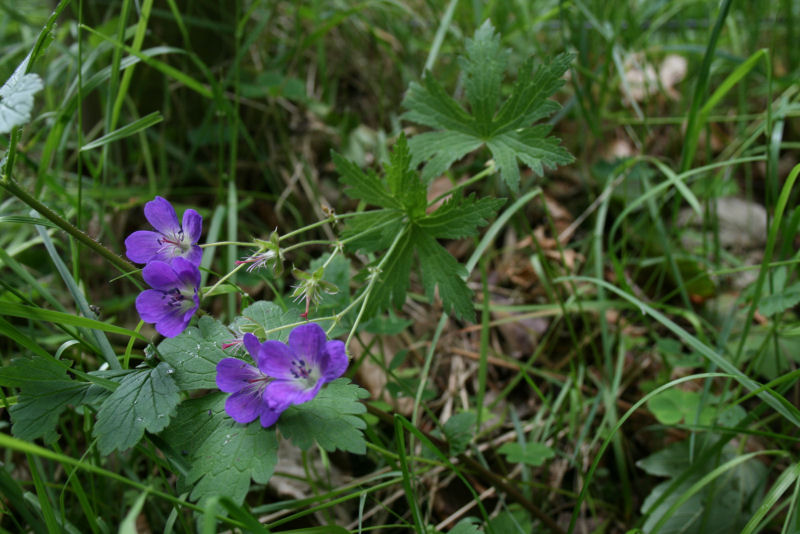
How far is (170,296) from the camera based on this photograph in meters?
1.16

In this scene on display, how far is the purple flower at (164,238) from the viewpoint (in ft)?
4.09

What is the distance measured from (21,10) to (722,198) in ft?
12.4

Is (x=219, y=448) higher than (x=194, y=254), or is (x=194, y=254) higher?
(x=194, y=254)

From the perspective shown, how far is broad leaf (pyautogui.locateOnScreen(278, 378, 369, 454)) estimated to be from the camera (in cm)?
111

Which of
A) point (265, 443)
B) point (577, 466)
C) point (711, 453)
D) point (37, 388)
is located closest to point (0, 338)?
point (37, 388)

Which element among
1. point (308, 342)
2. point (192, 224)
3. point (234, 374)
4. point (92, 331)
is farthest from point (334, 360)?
point (92, 331)

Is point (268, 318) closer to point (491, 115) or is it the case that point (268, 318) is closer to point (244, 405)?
point (244, 405)

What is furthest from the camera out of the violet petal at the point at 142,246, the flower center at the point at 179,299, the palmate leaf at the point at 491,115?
the palmate leaf at the point at 491,115

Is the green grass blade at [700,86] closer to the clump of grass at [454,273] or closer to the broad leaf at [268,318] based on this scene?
the clump of grass at [454,273]

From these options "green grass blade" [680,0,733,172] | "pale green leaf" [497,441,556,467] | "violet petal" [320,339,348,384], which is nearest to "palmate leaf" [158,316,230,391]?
"violet petal" [320,339,348,384]

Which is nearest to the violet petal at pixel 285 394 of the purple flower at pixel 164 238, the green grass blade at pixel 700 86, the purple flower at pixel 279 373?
the purple flower at pixel 279 373

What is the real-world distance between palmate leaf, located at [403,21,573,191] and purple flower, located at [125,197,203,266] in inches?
26.6

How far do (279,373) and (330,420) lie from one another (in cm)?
15

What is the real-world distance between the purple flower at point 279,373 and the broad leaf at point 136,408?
11cm
